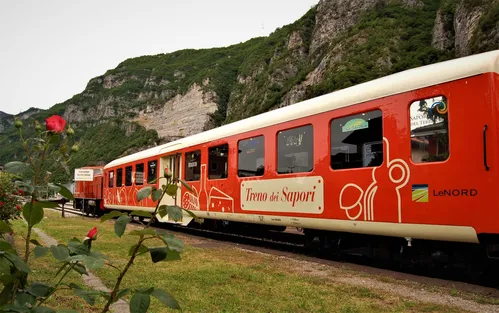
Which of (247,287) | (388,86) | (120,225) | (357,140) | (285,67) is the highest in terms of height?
(285,67)

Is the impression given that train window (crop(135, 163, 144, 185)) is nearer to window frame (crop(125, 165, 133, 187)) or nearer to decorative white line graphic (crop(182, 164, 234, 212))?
window frame (crop(125, 165, 133, 187))

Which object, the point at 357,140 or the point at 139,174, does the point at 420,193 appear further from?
the point at 139,174

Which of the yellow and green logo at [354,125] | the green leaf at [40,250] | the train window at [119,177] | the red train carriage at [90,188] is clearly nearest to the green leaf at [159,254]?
the green leaf at [40,250]

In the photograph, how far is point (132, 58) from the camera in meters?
A: 179

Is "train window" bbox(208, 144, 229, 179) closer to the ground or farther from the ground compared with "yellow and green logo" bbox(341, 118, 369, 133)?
closer to the ground

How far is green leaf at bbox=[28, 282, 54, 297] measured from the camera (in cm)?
169

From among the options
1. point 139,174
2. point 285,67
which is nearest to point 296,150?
point 139,174

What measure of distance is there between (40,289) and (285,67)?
85.6 metres

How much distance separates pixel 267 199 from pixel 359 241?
7.27ft

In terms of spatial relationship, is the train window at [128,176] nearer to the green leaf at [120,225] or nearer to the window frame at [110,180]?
the window frame at [110,180]

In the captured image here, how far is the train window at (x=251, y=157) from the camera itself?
31.7ft

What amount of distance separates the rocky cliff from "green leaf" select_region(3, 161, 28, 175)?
25.9 m

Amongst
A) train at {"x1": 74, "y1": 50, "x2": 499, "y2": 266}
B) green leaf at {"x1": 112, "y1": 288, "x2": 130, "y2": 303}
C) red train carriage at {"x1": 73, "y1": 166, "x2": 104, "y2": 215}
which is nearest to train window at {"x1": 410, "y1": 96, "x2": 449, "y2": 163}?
train at {"x1": 74, "y1": 50, "x2": 499, "y2": 266}

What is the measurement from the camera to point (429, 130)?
248 inches
